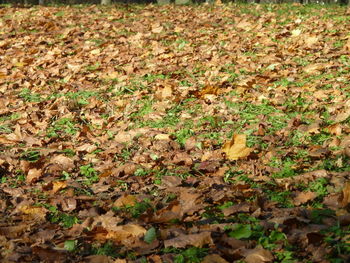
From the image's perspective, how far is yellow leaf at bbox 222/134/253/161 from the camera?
403 centimetres

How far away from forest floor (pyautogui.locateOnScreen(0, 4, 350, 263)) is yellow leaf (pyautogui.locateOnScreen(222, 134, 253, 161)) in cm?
1

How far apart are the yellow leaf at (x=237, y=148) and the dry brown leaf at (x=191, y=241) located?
4.44 feet

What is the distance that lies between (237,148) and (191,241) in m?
1.48

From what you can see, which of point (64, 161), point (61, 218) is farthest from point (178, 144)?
point (61, 218)

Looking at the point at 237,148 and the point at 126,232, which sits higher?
the point at 237,148

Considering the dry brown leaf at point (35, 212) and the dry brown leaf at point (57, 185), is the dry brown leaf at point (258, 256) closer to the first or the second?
the dry brown leaf at point (35, 212)

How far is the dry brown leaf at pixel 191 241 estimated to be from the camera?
2.75 meters

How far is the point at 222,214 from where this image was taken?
3.13 metres

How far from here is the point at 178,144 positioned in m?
4.41

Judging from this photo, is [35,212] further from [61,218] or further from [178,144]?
[178,144]

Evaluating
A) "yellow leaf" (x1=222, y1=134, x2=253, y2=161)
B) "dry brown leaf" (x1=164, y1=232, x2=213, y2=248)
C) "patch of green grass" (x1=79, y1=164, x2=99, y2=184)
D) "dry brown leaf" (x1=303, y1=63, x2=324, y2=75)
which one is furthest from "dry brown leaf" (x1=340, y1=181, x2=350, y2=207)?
"dry brown leaf" (x1=303, y1=63, x2=324, y2=75)

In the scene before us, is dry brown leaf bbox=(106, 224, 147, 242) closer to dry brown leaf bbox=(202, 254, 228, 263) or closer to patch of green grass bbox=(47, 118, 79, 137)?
dry brown leaf bbox=(202, 254, 228, 263)

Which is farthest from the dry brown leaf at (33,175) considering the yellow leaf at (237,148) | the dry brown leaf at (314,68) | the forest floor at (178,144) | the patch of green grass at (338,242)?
the dry brown leaf at (314,68)

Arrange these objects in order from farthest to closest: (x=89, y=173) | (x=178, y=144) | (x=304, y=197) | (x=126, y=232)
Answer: (x=178, y=144) → (x=89, y=173) → (x=304, y=197) → (x=126, y=232)
